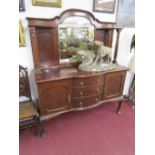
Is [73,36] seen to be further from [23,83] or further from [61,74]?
[23,83]

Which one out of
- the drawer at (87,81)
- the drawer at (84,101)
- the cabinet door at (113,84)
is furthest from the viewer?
the cabinet door at (113,84)

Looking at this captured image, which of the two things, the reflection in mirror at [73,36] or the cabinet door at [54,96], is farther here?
the reflection in mirror at [73,36]

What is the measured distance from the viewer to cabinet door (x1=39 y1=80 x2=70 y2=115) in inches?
64.1

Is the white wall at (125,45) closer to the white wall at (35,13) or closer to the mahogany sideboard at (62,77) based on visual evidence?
the mahogany sideboard at (62,77)

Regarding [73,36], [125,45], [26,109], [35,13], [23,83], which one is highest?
[35,13]

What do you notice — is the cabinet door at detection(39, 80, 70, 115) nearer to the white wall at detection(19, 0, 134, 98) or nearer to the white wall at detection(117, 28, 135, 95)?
the white wall at detection(19, 0, 134, 98)

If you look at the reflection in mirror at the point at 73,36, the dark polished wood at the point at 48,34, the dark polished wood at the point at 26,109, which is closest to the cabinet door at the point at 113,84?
the reflection in mirror at the point at 73,36

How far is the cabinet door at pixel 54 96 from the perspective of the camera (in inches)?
64.1

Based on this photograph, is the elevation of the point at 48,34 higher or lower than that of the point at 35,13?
lower

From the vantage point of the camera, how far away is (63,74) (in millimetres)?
1771

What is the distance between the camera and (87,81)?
179 centimetres

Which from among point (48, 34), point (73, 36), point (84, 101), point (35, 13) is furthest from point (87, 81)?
point (35, 13)

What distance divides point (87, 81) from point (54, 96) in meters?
0.45
